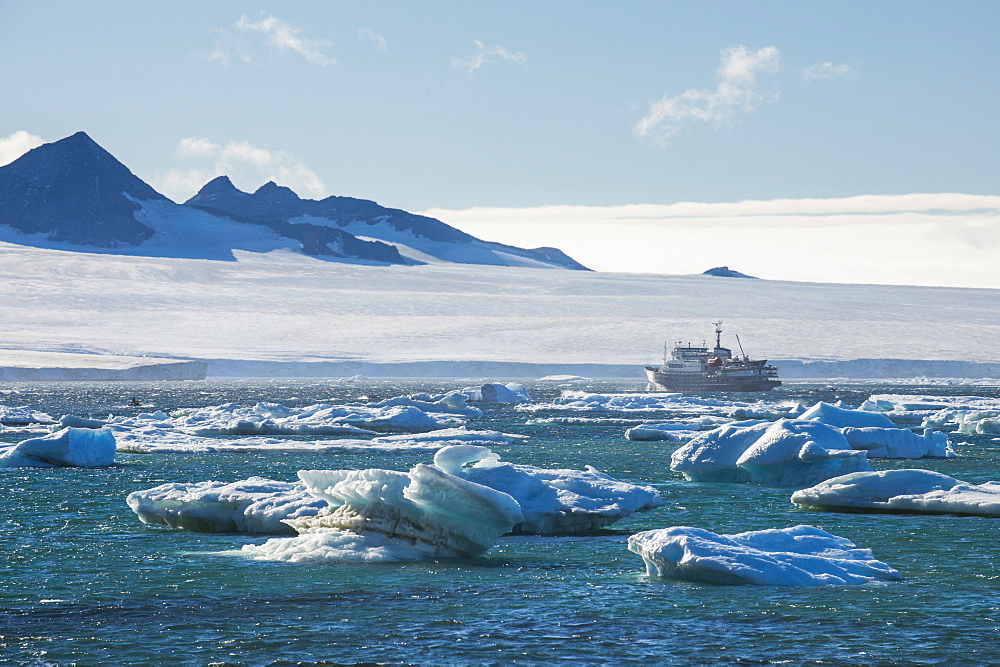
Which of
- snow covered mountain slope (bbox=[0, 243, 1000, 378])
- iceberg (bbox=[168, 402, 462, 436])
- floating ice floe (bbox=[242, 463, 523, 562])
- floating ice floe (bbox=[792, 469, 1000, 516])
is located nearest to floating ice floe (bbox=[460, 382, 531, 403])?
iceberg (bbox=[168, 402, 462, 436])

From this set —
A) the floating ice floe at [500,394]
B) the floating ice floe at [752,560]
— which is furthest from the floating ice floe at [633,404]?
the floating ice floe at [752,560]

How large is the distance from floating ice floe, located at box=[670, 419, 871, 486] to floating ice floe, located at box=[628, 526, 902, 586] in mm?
7758

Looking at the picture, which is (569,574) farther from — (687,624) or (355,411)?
(355,411)

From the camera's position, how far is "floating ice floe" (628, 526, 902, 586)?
12.0 m

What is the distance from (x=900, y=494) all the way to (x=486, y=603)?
8.59 m

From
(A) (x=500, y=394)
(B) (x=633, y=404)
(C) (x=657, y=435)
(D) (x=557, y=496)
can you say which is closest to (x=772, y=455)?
(D) (x=557, y=496)

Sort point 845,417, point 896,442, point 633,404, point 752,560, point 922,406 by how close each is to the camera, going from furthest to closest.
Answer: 1. point 633,404
2. point 922,406
3. point 845,417
4. point 896,442
5. point 752,560

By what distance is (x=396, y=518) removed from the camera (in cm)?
1378

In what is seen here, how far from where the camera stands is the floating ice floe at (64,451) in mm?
24188

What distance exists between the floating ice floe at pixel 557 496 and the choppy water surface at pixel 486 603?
33 cm

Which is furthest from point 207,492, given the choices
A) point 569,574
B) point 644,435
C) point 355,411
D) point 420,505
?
point 355,411

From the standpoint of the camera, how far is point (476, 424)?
1593 inches

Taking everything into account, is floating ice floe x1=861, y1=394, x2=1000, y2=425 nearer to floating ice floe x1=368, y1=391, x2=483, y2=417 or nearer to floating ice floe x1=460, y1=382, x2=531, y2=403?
floating ice floe x1=368, y1=391, x2=483, y2=417

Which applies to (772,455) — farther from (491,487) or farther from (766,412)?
(766,412)
